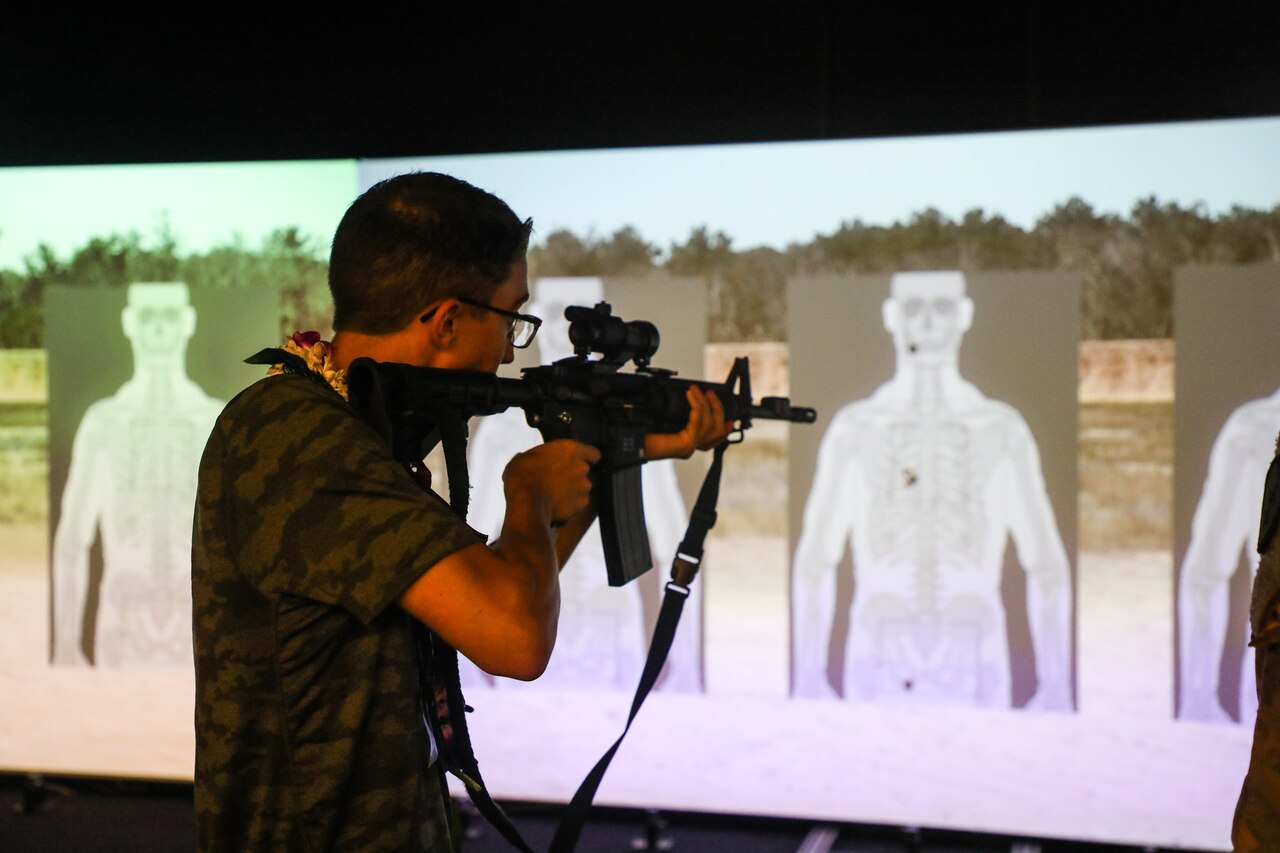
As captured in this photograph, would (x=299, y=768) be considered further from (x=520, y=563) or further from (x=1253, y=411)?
(x=1253, y=411)

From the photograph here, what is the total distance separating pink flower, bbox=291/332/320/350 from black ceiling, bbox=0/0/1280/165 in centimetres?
220

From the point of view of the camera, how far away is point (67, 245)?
3945mm

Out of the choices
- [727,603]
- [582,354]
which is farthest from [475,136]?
[582,354]

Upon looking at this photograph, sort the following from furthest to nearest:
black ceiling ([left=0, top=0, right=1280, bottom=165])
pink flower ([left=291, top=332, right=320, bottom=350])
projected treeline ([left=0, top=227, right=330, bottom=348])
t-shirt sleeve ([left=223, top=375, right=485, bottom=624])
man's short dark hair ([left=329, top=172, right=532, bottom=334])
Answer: projected treeline ([left=0, top=227, right=330, bottom=348]) → black ceiling ([left=0, top=0, right=1280, bottom=165]) → pink flower ([left=291, top=332, right=320, bottom=350]) → man's short dark hair ([left=329, top=172, right=532, bottom=334]) → t-shirt sleeve ([left=223, top=375, right=485, bottom=624])

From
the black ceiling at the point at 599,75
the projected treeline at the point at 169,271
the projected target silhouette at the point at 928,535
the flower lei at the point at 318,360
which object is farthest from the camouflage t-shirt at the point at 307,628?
the projected treeline at the point at 169,271

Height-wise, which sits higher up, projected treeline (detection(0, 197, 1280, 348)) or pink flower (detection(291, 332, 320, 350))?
projected treeline (detection(0, 197, 1280, 348))

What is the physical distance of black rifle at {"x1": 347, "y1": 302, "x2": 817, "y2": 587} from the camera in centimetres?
138

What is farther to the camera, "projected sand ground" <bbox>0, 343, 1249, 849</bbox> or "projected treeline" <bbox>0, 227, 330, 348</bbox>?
"projected treeline" <bbox>0, 227, 330, 348</bbox>

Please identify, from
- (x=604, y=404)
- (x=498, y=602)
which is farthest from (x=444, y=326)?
(x=604, y=404)

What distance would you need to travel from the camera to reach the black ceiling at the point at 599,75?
10.5ft

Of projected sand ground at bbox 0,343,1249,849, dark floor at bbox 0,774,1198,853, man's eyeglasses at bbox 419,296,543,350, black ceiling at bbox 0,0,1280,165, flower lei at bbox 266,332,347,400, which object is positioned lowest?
dark floor at bbox 0,774,1198,853

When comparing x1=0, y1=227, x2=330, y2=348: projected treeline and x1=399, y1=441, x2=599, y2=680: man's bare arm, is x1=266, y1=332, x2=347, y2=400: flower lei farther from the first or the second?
x1=0, y1=227, x2=330, y2=348: projected treeline

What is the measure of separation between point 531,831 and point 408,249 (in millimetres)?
2585

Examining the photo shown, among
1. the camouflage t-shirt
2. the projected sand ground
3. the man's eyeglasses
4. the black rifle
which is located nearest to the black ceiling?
the projected sand ground
